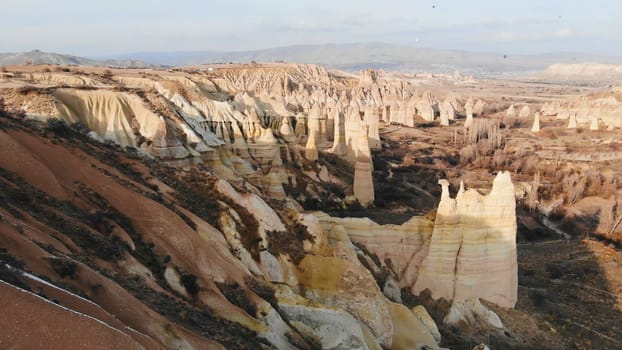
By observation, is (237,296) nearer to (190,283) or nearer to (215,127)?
(190,283)

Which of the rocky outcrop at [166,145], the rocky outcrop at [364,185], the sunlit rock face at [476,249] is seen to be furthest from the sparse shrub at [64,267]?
the rocky outcrop at [364,185]


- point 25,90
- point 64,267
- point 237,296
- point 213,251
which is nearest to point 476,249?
point 213,251

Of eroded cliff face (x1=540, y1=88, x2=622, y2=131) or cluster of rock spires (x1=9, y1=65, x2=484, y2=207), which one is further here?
eroded cliff face (x1=540, y1=88, x2=622, y2=131)

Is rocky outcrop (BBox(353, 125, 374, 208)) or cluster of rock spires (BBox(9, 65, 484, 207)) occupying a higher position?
cluster of rock spires (BBox(9, 65, 484, 207))

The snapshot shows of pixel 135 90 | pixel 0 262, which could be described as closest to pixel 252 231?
pixel 0 262

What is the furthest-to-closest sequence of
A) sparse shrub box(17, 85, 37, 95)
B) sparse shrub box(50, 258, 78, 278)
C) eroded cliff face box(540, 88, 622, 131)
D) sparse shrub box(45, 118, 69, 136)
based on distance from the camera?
eroded cliff face box(540, 88, 622, 131)
sparse shrub box(17, 85, 37, 95)
sparse shrub box(45, 118, 69, 136)
sparse shrub box(50, 258, 78, 278)

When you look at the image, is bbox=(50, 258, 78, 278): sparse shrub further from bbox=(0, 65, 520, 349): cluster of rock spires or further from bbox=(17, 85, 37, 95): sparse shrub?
bbox=(17, 85, 37, 95): sparse shrub

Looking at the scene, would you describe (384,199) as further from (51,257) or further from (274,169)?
(51,257)

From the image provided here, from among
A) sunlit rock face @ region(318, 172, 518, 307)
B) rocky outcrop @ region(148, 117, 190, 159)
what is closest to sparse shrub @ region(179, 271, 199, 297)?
sunlit rock face @ region(318, 172, 518, 307)
